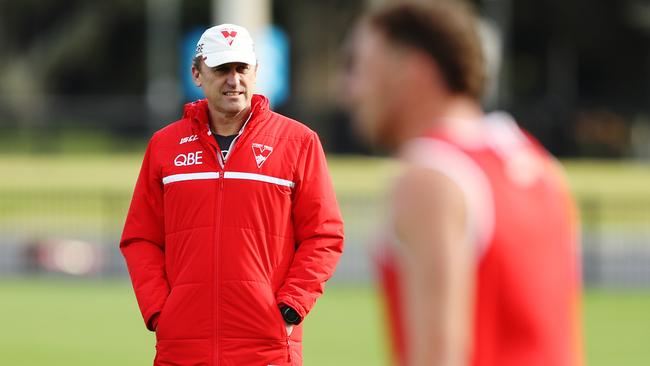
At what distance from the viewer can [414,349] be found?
9.62 feet

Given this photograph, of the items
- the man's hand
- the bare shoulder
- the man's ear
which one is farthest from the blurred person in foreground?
the man's ear

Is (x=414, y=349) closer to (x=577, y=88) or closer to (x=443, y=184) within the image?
(x=443, y=184)

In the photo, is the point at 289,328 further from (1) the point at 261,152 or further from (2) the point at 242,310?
(1) the point at 261,152

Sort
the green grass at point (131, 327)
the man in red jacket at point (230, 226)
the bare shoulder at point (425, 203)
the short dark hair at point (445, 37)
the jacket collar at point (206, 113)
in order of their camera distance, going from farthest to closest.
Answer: the green grass at point (131, 327), the jacket collar at point (206, 113), the man in red jacket at point (230, 226), the short dark hair at point (445, 37), the bare shoulder at point (425, 203)

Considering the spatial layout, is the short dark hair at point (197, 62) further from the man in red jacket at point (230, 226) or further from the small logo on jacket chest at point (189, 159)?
the small logo on jacket chest at point (189, 159)

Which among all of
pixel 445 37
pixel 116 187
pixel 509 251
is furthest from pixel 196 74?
pixel 116 187

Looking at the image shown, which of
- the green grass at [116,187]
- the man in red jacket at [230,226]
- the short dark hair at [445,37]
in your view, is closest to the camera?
the short dark hair at [445,37]

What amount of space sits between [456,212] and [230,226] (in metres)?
2.60

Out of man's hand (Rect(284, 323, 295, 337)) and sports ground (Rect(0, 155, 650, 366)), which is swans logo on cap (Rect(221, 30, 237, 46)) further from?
sports ground (Rect(0, 155, 650, 366))

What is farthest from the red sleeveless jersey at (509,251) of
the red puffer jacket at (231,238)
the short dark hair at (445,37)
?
the red puffer jacket at (231,238)

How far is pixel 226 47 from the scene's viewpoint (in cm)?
548

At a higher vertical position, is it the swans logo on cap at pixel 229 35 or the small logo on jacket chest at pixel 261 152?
the swans logo on cap at pixel 229 35

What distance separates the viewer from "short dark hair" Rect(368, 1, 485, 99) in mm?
2990

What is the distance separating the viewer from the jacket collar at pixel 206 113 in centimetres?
557
